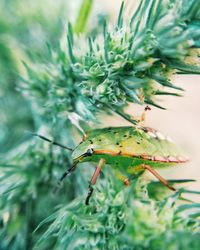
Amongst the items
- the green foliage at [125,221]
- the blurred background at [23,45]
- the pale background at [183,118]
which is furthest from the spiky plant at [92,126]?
the pale background at [183,118]

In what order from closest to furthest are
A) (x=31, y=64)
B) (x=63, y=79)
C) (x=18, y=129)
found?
1. (x=63, y=79)
2. (x=31, y=64)
3. (x=18, y=129)

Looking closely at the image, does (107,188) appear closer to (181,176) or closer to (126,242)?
(126,242)

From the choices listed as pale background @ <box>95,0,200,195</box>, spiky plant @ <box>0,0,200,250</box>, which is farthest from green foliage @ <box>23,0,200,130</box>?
pale background @ <box>95,0,200,195</box>

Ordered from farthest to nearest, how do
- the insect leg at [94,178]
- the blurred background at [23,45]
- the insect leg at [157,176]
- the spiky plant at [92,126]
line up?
the blurred background at [23,45]
the insect leg at [157,176]
the insect leg at [94,178]
the spiky plant at [92,126]

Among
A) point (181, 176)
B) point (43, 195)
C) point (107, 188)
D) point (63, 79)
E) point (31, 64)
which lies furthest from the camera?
point (181, 176)

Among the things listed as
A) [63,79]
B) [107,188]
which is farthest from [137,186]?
[63,79]

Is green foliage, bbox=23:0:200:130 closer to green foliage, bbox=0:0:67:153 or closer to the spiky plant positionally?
the spiky plant

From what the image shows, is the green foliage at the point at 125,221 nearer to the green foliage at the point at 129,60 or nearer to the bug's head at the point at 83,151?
the bug's head at the point at 83,151
